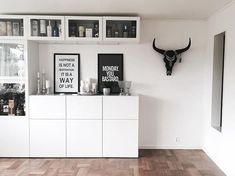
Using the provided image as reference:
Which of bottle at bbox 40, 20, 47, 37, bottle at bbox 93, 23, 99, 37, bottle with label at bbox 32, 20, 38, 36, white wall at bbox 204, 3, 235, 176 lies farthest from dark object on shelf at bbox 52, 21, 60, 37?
white wall at bbox 204, 3, 235, 176

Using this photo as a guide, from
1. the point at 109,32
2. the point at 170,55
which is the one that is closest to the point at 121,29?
the point at 109,32

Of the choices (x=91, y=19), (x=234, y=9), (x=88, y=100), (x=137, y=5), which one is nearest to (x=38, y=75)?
(x=88, y=100)

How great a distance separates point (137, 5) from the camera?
3.49m

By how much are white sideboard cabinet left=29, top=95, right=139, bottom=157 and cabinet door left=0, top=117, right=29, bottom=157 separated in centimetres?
10

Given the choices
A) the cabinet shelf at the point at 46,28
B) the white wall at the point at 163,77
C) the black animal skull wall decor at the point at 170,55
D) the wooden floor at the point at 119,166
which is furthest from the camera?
the white wall at the point at 163,77

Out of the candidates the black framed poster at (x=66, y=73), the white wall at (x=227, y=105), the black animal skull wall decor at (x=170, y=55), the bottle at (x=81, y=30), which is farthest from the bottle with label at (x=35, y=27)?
the white wall at (x=227, y=105)

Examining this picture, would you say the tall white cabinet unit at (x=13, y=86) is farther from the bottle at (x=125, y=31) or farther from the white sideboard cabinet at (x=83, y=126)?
the bottle at (x=125, y=31)

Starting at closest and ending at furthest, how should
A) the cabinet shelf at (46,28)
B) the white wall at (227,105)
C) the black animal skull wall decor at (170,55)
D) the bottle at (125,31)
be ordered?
the white wall at (227,105) < the cabinet shelf at (46,28) < the bottle at (125,31) < the black animal skull wall decor at (170,55)

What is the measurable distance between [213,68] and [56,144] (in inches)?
114

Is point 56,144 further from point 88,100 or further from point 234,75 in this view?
point 234,75

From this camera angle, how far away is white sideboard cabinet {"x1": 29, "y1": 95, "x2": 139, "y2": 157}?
4.04 metres

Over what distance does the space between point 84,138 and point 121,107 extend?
80 cm

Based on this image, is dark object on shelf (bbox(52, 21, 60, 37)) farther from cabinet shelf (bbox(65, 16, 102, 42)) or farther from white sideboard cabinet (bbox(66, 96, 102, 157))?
white sideboard cabinet (bbox(66, 96, 102, 157))

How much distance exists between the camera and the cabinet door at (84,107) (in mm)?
4035
